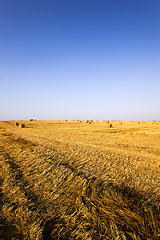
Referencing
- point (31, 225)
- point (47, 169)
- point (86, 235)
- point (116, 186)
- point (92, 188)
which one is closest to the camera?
point (86, 235)

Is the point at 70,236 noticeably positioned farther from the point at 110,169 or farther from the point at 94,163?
the point at 94,163

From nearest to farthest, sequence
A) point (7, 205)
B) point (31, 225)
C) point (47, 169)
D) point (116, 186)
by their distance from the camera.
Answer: point (31, 225)
point (7, 205)
point (116, 186)
point (47, 169)

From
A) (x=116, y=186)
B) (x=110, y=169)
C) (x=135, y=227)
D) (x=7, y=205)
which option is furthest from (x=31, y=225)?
(x=110, y=169)

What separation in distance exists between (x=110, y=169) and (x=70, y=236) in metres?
3.05

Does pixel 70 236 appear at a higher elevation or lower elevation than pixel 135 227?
lower

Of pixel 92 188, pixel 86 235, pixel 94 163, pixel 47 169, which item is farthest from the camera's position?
pixel 94 163

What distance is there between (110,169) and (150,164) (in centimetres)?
206

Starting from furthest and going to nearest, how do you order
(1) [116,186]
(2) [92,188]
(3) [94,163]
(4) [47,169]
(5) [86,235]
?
(3) [94,163]
(4) [47,169]
(1) [116,186]
(2) [92,188]
(5) [86,235]

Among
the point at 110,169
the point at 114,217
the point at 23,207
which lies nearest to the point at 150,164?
the point at 110,169

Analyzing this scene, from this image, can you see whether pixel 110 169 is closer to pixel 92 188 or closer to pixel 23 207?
pixel 92 188

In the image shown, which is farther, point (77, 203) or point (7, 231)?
point (77, 203)

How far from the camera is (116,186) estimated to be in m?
3.55

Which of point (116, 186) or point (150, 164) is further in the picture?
point (150, 164)

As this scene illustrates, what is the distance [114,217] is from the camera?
226 centimetres
